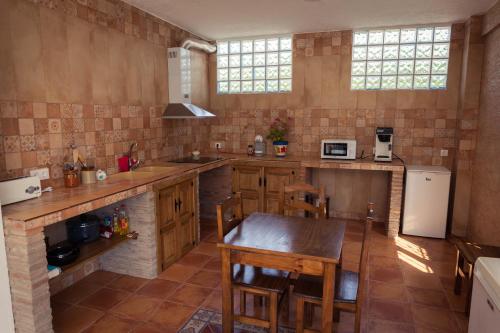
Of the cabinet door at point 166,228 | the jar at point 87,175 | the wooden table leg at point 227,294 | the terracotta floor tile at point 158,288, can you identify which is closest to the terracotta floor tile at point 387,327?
the wooden table leg at point 227,294

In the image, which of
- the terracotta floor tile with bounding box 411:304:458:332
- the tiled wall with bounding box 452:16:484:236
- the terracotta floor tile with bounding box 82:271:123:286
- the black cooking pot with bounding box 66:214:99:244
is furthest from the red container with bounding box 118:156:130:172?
the tiled wall with bounding box 452:16:484:236

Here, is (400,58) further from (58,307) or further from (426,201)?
(58,307)

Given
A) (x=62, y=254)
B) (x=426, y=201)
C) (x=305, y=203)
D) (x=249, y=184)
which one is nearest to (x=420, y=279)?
(x=426, y=201)

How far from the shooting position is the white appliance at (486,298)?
145cm

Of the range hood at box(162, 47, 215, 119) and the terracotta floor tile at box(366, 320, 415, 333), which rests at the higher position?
the range hood at box(162, 47, 215, 119)

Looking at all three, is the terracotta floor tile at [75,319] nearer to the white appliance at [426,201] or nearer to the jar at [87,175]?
the jar at [87,175]

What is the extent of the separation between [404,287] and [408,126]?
88.0 inches

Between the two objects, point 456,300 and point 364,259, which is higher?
point 364,259

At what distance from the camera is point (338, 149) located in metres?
4.29

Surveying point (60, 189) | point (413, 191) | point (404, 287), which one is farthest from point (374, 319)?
point (60, 189)

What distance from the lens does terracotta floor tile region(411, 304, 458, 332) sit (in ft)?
7.56

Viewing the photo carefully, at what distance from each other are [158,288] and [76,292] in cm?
66

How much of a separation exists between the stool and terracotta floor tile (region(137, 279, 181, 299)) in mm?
2202

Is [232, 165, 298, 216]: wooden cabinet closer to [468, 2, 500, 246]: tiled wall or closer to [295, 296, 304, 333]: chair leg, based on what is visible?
[468, 2, 500, 246]: tiled wall
